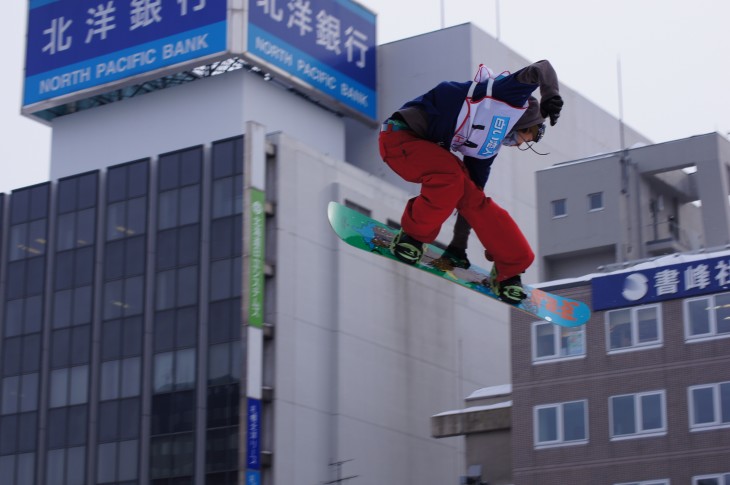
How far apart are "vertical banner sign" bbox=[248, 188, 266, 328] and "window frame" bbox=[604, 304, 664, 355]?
57.2ft

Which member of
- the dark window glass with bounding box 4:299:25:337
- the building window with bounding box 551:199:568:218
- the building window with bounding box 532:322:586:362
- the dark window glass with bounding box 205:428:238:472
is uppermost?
the building window with bounding box 551:199:568:218

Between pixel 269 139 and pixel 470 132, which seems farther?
pixel 269 139

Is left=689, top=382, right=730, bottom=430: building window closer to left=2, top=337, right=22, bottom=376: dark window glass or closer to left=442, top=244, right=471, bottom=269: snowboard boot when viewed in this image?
left=442, top=244, right=471, bottom=269: snowboard boot

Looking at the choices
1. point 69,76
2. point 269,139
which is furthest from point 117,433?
point 69,76

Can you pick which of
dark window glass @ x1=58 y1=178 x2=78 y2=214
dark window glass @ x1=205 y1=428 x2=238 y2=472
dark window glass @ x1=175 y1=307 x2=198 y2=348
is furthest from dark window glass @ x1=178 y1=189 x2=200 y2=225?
dark window glass @ x1=205 y1=428 x2=238 y2=472

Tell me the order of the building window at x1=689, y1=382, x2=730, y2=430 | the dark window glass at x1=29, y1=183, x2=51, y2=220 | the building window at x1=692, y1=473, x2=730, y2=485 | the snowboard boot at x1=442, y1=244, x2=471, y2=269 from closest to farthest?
the snowboard boot at x1=442, y1=244, x2=471, y2=269
the building window at x1=692, y1=473, x2=730, y2=485
the building window at x1=689, y1=382, x2=730, y2=430
the dark window glass at x1=29, y1=183, x2=51, y2=220

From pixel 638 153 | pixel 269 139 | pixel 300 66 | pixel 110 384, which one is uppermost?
pixel 300 66

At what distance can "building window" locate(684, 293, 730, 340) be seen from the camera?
38.8 metres

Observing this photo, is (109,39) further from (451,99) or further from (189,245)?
(451,99)

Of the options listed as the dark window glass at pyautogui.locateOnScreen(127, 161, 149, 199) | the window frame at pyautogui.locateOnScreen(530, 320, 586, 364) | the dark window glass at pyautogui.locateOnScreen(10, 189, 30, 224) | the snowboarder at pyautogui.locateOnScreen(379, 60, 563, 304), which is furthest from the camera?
the dark window glass at pyautogui.locateOnScreen(10, 189, 30, 224)

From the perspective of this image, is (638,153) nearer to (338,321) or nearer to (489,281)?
(338,321)

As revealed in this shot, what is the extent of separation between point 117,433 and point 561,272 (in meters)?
19.3

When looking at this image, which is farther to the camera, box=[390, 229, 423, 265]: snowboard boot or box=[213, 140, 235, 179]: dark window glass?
box=[213, 140, 235, 179]: dark window glass

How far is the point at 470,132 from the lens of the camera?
566 inches
